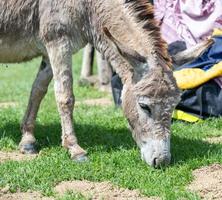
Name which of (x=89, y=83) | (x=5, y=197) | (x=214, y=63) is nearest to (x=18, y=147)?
(x=5, y=197)

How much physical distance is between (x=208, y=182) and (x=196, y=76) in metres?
2.62

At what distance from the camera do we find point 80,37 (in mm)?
6008

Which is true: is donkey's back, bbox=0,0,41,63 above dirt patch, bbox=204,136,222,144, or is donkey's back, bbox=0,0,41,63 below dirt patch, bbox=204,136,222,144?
above

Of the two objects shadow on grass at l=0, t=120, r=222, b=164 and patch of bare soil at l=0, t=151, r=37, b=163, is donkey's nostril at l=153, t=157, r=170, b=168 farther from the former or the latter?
patch of bare soil at l=0, t=151, r=37, b=163

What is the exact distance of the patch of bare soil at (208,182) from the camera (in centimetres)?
471

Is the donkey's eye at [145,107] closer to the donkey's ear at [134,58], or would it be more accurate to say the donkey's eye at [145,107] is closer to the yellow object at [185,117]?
the donkey's ear at [134,58]

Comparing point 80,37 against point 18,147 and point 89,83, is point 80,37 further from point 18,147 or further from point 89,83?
point 89,83

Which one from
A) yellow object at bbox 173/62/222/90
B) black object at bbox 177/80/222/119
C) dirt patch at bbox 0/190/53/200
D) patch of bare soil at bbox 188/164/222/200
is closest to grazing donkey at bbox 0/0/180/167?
patch of bare soil at bbox 188/164/222/200

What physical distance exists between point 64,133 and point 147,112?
1.02 m

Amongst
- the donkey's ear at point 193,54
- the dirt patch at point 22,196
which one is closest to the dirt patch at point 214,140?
the donkey's ear at point 193,54

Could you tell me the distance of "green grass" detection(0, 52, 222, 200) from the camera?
196 inches

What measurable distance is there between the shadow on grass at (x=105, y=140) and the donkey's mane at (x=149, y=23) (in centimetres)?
98

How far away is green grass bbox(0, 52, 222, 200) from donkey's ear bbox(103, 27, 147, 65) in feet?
3.17

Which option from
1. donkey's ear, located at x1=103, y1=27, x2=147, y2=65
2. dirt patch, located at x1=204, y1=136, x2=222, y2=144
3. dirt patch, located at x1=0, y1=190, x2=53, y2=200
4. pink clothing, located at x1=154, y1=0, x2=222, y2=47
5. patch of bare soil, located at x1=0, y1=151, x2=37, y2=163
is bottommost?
dirt patch, located at x1=204, y1=136, x2=222, y2=144
